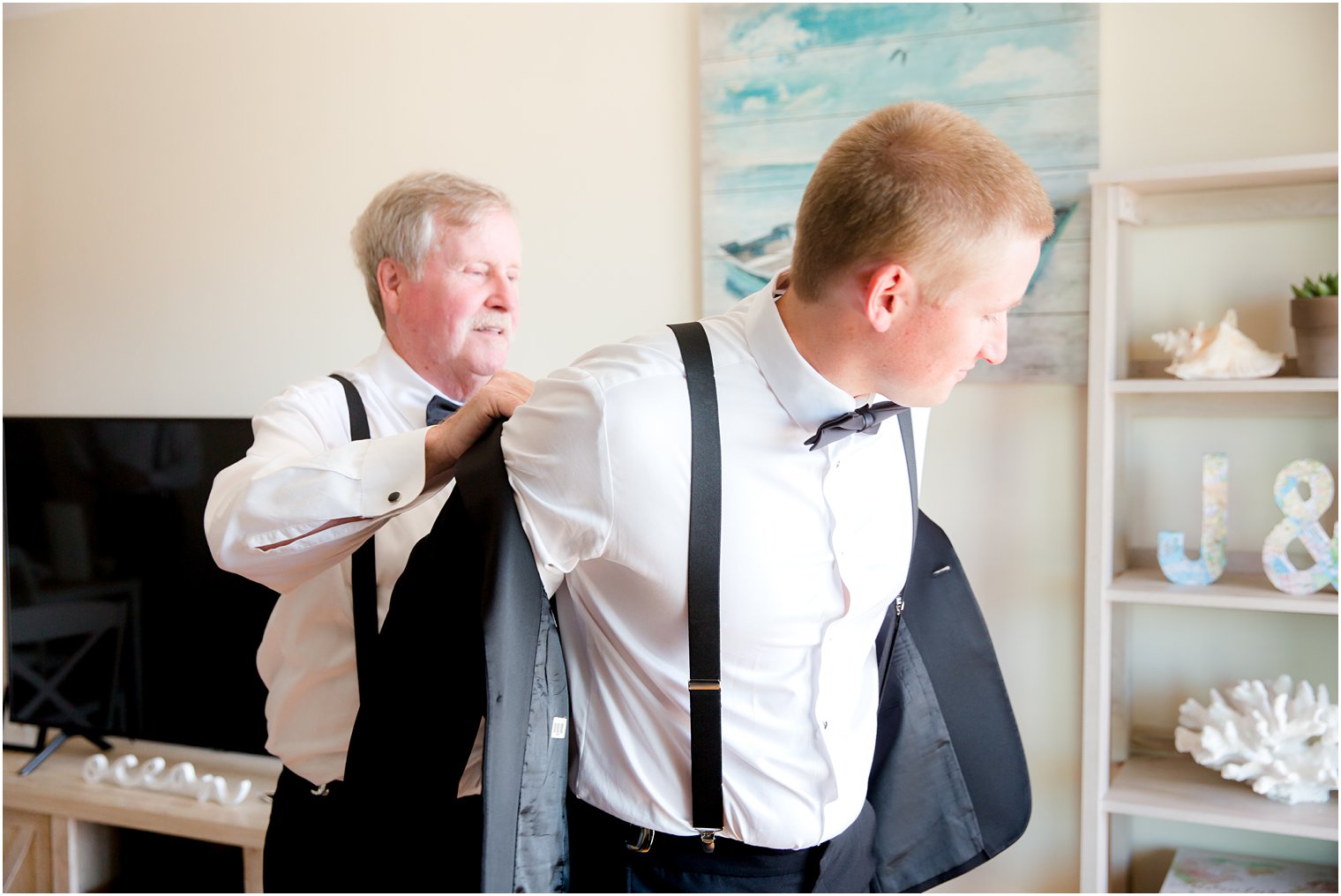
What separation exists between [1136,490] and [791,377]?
152 centimetres

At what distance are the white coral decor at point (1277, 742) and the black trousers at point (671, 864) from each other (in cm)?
120

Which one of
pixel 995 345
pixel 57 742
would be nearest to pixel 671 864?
pixel 995 345

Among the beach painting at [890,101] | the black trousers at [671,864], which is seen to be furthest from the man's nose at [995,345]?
the beach painting at [890,101]

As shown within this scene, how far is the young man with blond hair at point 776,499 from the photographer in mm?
1121

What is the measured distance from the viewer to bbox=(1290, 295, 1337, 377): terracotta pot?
6.80 feet

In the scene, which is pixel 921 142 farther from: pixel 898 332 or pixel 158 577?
pixel 158 577

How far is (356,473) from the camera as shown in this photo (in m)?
1.33

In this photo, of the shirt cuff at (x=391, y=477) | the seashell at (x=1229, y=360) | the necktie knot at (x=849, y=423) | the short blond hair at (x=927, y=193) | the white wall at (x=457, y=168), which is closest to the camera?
the short blond hair at (x=927, y=193)

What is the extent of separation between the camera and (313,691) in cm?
166

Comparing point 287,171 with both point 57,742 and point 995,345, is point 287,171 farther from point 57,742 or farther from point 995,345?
point 995,345

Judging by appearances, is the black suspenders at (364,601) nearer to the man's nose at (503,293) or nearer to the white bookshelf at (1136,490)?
the man's nose at (503,293)

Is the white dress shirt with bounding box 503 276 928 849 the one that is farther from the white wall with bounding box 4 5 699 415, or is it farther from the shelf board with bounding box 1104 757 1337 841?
the white wall with bounding box 4 5 699 415

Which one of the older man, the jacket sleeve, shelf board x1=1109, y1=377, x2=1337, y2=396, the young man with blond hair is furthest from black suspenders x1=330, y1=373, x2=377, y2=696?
shelf board x1=1109, y1=377, x2=1337, y2=396

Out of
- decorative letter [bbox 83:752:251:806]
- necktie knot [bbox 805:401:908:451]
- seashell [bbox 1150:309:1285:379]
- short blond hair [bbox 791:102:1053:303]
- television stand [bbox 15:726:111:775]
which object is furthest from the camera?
television stand [bbox 15:726:111:775]
